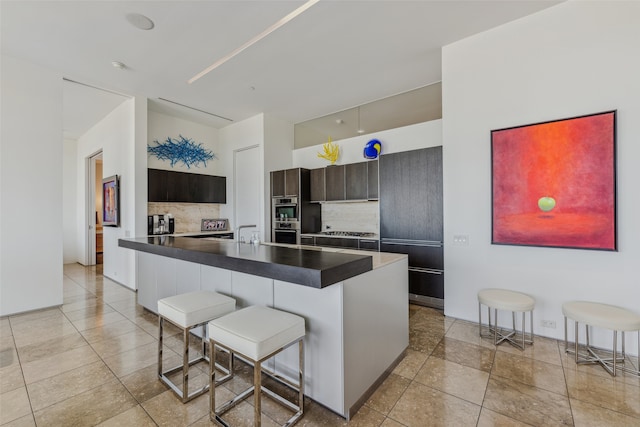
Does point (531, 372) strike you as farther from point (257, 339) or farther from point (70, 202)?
point (70, 202)

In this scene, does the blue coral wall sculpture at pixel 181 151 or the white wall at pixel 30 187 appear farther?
the blue coral wall sculpture at pixel 181 151

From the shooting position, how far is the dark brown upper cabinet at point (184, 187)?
518cm

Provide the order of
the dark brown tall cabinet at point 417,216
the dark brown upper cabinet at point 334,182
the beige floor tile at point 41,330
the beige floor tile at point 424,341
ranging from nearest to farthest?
the beige floor tile at point 424,341
the beige floor tile at point 41,330
the dark brown tall cabinet at point 417,216
the dark brown upper cabinet at point 334,182

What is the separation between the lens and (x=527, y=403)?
1906 mm

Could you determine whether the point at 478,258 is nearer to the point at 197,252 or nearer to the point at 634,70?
the point at 634,70

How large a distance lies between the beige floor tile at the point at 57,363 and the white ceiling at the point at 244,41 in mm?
3288

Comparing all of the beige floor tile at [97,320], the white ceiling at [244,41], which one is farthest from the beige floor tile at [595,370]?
the beige floor tile at [97,320]

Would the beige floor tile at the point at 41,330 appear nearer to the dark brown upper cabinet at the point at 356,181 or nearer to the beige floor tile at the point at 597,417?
the dark brown upper cabinet at the point at 356,181

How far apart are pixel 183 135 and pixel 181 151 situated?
384mm

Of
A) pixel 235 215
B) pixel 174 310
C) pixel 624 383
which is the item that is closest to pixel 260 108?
pixel 235 215

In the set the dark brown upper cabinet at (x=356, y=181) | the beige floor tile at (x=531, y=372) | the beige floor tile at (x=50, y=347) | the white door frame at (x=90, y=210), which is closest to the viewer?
the beige floor tile at (x=531, y=372)

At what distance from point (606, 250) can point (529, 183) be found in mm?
849

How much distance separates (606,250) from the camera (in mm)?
2521

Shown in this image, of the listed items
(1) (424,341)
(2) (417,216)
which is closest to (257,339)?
(1) (424,341)
